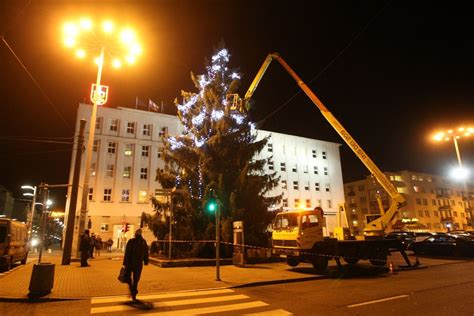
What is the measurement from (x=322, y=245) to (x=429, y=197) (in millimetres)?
74588

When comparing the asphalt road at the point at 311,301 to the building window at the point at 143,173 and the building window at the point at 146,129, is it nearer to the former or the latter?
the building window at the point at 143,173

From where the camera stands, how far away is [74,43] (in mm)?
17844

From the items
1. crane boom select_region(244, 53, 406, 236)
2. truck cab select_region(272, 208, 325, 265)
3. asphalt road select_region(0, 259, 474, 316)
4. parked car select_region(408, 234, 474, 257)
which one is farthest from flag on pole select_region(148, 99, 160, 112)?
asphalt road select_region(0, 259, 474, 316)

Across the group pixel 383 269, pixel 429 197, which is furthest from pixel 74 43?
pixel 429 197

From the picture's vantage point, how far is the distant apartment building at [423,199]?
2921 inches

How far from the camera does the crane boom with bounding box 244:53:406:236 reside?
19.9 meters

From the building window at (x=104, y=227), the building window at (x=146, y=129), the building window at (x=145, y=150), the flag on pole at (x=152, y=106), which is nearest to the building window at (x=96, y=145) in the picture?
the building window at (x=145, y=150)

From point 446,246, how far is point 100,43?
26432mm

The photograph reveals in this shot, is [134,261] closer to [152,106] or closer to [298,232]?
[298,232]

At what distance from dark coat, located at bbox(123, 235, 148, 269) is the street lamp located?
1112 centimetres

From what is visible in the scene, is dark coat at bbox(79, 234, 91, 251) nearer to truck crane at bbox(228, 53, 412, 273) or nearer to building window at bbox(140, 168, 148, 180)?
truck crane at bbox(228, 53, 412, 273)

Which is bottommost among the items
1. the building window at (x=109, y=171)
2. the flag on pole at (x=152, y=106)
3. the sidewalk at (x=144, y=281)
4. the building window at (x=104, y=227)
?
the sidewalk at (x=144, y=281)

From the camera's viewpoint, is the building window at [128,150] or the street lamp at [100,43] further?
the building window at [128,150]

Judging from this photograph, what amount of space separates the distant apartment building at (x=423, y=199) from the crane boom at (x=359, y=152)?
172 feet
